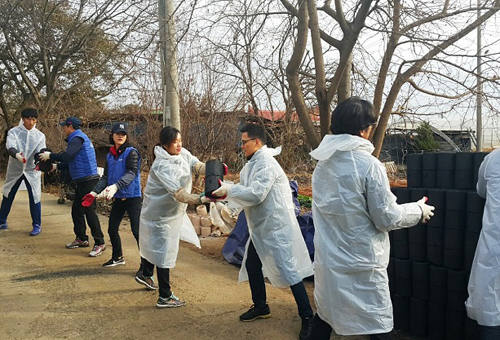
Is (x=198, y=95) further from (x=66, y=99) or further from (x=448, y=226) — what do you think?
(x=66, y=99)

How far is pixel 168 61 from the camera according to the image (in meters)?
5.96

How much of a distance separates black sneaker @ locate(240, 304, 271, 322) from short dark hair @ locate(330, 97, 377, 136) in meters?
1.80

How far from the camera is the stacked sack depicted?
292 cm

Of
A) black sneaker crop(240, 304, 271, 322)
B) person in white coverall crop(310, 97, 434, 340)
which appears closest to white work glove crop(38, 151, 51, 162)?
black sneaker crop(240, 304, 271, 322)

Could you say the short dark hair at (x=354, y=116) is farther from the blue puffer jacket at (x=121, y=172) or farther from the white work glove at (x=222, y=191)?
the blue puffer jacket at (x=121, y=172)

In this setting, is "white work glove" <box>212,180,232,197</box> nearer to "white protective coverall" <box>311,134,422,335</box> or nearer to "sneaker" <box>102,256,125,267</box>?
"white protective coverall" <box>311,134,422,335</box>

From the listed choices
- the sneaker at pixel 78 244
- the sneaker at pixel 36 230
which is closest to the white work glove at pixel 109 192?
the sneaker at pixel 78 244

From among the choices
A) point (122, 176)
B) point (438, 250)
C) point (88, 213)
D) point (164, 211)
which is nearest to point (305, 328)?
point (438, 250)

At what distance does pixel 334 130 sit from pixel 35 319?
290 cm

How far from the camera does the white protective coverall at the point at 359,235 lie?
234cm

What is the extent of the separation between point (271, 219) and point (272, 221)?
0.02 meters

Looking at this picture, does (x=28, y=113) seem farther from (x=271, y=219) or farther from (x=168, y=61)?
(x=271, y=219)

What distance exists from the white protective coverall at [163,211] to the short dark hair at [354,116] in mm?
1693

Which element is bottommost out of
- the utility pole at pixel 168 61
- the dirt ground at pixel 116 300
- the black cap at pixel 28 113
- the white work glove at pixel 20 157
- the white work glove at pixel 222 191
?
the dirt ground at pixel 116 300
